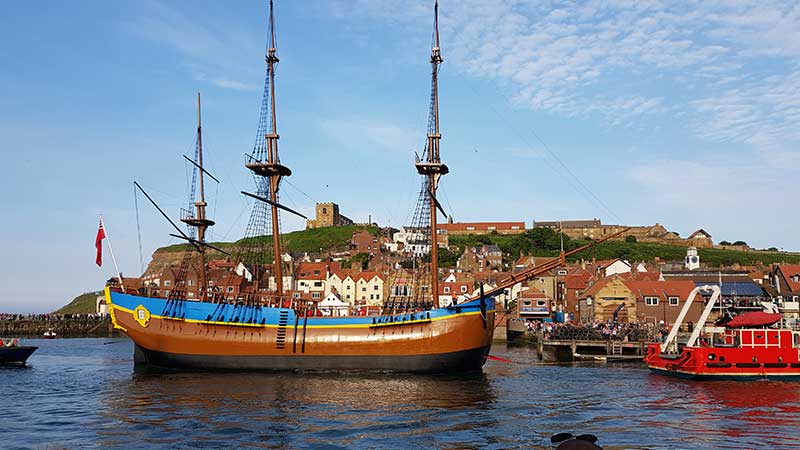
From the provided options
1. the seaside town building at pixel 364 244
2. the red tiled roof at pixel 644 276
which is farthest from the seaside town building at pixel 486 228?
the red tiled roof at pixel 644 276

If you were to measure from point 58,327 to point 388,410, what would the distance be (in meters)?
80.3

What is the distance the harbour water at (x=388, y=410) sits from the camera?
22.7 metres

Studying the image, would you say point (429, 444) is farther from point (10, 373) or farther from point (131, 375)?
point (10, 373)

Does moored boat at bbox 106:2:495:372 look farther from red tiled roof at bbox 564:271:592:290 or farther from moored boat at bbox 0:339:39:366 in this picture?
red tiled roof at bbox 564:271:592:290

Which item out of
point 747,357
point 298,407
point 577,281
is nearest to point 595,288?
point 577,281

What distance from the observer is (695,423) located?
2550 centimetres

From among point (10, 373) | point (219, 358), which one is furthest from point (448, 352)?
point (10, 373)

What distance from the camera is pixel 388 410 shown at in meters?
28.2

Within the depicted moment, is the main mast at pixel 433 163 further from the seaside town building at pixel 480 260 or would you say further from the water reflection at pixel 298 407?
the seaside town building at pixel 480 260

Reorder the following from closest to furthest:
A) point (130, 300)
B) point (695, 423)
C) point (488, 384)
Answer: point (695, 423) < point (488, 384) < point (130, 300)

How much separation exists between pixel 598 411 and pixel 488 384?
9414 millimetres

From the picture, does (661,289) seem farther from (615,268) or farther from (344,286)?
(344,286)

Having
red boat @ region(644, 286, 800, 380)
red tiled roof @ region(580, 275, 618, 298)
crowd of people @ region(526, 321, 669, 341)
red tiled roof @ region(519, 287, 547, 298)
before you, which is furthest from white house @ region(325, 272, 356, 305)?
red boat @ region(644, 286, 800, 380)

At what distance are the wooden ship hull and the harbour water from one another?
1.16 m
